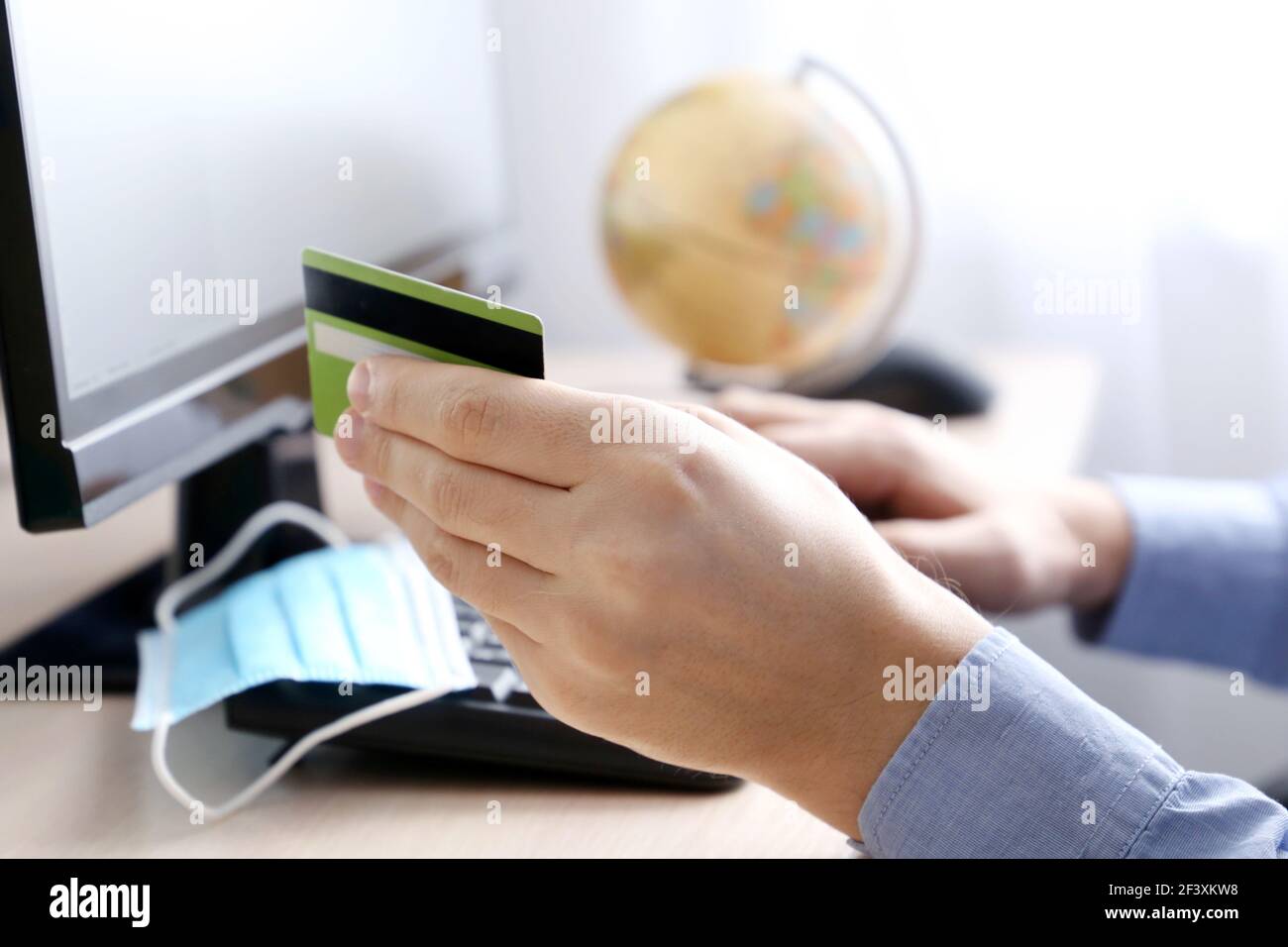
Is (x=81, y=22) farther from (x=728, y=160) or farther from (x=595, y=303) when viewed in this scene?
(x=595, y=303)

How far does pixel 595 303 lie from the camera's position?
4.45 feet

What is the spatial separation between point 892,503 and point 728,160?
0.93 ft

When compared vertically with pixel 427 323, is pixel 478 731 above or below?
below

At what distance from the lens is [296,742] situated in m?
0.48

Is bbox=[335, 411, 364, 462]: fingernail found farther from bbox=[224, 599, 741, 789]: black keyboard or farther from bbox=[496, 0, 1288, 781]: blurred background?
bbox=[496, 0, 1288, 781]: blurred background
